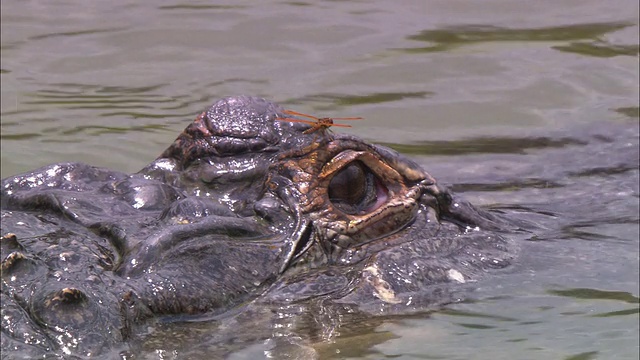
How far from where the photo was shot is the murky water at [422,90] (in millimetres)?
5906

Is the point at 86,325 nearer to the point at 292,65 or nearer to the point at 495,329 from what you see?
the point at 495,329

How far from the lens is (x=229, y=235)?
4410 mm

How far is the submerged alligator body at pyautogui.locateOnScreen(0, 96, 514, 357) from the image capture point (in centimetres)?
372

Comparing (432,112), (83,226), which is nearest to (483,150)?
(432,112)

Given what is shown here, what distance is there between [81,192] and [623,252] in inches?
98.5

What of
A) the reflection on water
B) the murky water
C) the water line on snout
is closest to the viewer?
the water line on snout

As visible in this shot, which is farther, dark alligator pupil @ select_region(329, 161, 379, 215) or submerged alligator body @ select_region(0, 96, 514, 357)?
dark alligator pupil @ select_region(329, 161, 379, 215)

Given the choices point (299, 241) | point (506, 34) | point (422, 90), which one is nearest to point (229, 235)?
point (299, 241)

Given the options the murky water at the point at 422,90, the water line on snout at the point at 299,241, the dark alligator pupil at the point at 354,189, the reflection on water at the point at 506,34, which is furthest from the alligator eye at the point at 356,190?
the reflection on water at the point at 506,34

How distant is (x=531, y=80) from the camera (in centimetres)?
974

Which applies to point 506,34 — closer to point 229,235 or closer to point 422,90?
point 422,90

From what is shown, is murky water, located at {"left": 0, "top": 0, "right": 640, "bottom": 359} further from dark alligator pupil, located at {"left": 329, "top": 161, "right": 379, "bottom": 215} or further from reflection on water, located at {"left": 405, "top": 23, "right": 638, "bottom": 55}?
dark alligator pupil, located at {"left": 329, "top": 161, "right": 379, "bottom": 215}

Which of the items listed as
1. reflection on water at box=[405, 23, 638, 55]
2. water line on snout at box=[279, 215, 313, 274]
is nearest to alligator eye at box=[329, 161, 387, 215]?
water line on snout at box=[279, 215, 313, 274]

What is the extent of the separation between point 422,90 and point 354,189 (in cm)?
482
